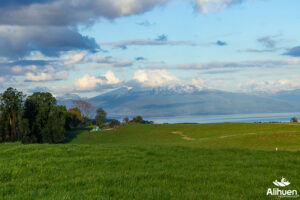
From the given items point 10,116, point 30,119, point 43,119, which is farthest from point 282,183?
point 43,119

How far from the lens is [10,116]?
223ft

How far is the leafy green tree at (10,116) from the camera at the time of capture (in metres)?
65.3

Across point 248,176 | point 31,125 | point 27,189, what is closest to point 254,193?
point 248,176

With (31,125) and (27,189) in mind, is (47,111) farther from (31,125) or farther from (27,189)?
(27,189)

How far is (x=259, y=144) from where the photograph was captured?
45.2 m

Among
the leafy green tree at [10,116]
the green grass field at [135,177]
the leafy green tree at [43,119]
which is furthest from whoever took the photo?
the leafy green tree at [43,119]

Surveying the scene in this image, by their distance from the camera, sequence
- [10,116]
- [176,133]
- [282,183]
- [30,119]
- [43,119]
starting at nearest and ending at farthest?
1. [282,183]
2. [10,116]
3. [30,119]
4. [43,119]
5. [176,133]

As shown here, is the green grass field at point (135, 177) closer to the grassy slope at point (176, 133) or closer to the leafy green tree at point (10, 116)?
the grassy slope at point (176, 133)

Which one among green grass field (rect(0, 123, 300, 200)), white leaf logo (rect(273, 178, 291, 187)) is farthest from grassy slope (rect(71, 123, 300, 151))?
white leaf logo (rect(273, 178, 291, 187))

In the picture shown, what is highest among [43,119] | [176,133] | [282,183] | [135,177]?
[43,119]

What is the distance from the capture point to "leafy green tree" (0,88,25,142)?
65312 millimetres

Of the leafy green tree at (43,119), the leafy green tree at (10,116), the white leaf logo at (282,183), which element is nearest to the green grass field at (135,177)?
the white leaf logo at (282,183)

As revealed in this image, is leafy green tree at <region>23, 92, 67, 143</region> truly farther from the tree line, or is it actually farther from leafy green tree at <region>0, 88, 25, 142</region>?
leafy green tree at <region>0, 88, 25, 142</region>

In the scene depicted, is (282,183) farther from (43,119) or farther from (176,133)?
(43,119)
